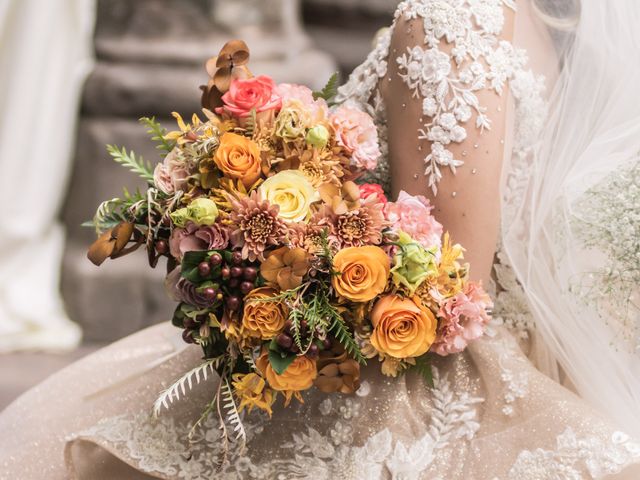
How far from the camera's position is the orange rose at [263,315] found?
1.10 meters

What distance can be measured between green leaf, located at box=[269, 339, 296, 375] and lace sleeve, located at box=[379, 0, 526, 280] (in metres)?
0.35

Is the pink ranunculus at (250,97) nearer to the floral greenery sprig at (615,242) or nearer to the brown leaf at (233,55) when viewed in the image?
the brown leaf at (233,55)

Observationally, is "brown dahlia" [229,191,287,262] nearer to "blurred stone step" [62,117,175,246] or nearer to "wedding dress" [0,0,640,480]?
"wedding dress" [0,0,640,480]

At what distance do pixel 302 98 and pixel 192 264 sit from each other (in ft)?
1.05

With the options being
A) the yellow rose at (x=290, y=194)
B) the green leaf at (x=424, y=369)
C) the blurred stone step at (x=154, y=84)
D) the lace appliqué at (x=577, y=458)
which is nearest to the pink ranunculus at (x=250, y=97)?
the yellow rose at (x=290, y=194)

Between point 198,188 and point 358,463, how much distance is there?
0.47 m

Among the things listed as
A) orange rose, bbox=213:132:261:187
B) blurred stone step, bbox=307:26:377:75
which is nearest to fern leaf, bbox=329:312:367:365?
orange rose, bbox=213:132:261:187

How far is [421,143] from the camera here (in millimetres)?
1287

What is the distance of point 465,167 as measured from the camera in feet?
4.15

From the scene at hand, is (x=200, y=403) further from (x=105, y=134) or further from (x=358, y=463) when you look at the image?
(x=105, y=134)

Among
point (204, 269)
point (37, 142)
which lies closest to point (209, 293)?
point (204, 269)

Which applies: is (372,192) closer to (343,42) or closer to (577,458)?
(577,458)

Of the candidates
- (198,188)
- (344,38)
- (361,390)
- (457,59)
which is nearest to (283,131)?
(198,188)

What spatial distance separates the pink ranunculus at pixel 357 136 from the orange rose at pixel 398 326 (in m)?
0.22
